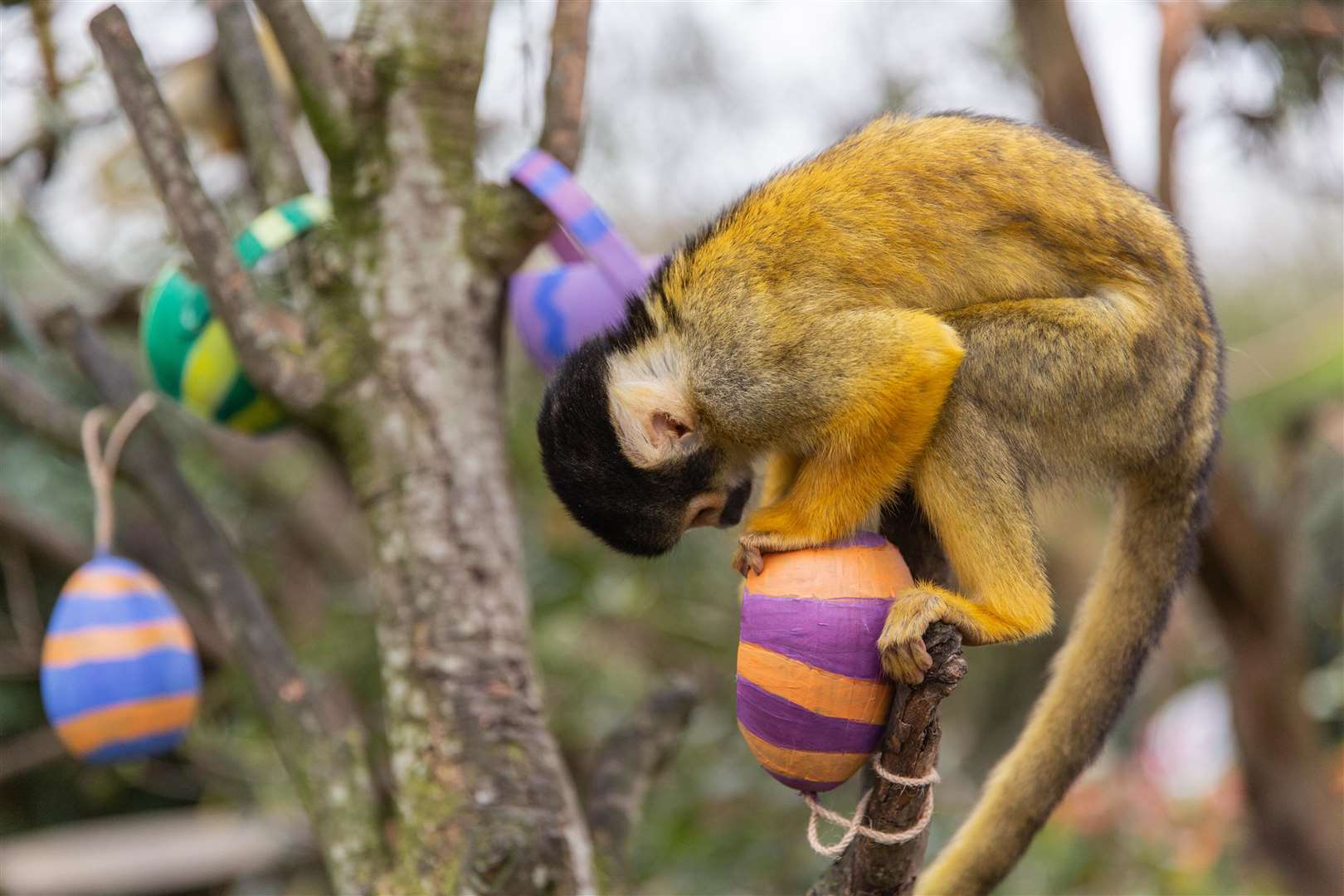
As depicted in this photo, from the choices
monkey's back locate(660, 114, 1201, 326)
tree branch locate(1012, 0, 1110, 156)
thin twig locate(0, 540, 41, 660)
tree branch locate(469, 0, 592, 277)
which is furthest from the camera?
thin twig locate(0, 540, 41, 660)

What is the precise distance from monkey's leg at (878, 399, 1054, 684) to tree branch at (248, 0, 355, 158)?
135 cm

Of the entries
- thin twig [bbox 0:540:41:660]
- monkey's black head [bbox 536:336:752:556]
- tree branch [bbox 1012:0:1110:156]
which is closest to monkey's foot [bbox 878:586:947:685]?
monkey's black head [bbox 536:336:752:556]

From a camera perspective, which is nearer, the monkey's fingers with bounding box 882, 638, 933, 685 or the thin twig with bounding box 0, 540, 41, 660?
the monkey's fingers with bounding box 882, 638, 933, 685

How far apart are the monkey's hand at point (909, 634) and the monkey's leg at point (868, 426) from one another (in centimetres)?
16

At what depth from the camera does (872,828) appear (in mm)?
1425

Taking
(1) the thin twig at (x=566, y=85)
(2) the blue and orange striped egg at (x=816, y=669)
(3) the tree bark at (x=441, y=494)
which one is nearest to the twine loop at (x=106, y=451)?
(3) the tree bark at (x=441, y=494)

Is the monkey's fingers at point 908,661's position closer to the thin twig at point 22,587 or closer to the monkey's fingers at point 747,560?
the monkey's fingers at point 747,560

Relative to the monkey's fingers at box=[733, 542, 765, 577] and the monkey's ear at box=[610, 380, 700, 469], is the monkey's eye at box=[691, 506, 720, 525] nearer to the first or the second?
the monkey's ear at box=[610, 380, 700, 469]

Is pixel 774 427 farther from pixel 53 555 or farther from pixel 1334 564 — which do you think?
pixel 1334 564

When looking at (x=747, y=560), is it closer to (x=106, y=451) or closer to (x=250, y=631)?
(x=250, y=631)

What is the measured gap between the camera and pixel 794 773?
1.46 meters

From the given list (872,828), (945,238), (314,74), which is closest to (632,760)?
(872,828)

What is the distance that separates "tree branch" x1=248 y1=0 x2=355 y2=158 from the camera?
222cm

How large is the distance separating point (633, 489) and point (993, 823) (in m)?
0.74
